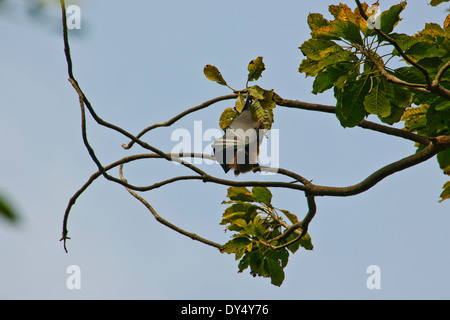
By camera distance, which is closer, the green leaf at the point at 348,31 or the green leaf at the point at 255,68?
the green leaf at the point at 348,31

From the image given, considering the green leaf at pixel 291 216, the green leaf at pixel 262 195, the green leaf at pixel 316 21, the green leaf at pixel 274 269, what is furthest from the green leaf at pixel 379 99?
the green leaf at pixel 274 269

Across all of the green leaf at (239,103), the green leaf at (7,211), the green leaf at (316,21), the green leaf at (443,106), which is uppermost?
the green leaf at (316,21)

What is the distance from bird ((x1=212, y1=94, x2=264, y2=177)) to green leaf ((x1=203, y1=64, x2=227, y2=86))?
317mm

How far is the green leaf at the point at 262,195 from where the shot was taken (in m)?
4.82

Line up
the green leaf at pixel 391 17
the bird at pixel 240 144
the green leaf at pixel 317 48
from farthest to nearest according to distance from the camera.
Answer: the bird at pixel 240 144
the green leaf at pixel 317 48
the green leaf at pixel 391 17

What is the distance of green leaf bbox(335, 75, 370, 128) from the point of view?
13.2 feet

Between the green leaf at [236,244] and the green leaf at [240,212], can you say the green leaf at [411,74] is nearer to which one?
the green leaf at [240,212]

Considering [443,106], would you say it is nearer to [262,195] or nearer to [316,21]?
[316,21]

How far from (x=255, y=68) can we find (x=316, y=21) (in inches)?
24.6

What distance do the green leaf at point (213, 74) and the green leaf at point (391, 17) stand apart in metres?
1.37

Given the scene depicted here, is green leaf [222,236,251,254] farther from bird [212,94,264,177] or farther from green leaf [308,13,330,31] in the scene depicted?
green leaf [308,13,330,31]

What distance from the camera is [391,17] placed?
3.69 meters

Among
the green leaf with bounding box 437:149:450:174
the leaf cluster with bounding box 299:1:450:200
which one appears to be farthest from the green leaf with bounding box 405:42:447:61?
the green leaf with bounding box 437:149:450:174

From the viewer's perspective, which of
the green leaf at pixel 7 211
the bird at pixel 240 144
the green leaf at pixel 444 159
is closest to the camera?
the green leaf at pixel 7 211
